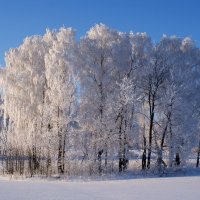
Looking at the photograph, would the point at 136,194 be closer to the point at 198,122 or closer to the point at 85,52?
the point at 85,52

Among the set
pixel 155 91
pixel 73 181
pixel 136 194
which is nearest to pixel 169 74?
pixel 155 91

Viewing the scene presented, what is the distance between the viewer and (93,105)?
1363 inches

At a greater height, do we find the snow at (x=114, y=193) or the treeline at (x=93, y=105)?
the treeline at (x=93, y=105)

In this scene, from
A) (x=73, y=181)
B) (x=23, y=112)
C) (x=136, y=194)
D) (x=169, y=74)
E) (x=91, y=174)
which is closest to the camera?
(x=136, y=194)

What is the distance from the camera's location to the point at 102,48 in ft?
118

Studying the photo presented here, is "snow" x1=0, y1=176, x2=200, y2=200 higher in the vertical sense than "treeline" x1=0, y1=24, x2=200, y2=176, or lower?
lower

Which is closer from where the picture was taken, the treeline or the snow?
the snow

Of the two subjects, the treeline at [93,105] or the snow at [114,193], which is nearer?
the snow at [114,193]

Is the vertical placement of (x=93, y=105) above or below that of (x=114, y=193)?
above

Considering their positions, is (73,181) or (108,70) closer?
(73,181)

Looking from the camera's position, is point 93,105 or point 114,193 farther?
point 93,105

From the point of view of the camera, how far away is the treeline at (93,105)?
33562mm

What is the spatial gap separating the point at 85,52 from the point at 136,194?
16.6 meters

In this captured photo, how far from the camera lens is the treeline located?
33562mm
